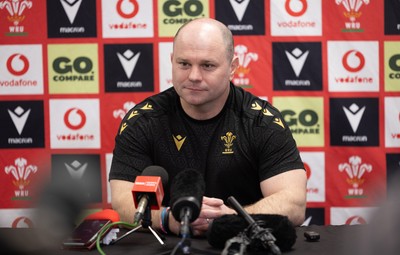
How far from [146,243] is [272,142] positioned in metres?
0.75

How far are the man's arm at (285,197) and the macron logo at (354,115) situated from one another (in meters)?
1.13

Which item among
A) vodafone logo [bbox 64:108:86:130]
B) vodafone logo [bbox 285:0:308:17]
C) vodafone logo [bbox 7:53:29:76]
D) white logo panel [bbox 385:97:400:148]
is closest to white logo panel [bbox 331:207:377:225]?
white logo panel [bbox 385:97:400:148]

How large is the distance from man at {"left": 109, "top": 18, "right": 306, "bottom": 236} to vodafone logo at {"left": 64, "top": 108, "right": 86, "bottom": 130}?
0.98m

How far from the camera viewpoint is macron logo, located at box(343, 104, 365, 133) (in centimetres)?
304

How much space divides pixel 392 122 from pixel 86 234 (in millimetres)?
2087

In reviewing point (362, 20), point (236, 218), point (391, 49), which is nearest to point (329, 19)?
point (362, 20)

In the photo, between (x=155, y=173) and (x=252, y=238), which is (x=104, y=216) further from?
(x=252, y=238)

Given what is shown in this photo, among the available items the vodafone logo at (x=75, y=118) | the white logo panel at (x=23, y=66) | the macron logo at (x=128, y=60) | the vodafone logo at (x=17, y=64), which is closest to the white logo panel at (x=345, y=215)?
the macron logo at (x=128, y=60)

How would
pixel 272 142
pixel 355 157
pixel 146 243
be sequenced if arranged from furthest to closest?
pixel 355 157, pixel 272 142, pixel 146 243

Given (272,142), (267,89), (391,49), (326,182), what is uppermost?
(391,49)

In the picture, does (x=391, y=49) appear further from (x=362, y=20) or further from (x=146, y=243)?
(x=146, y=243)

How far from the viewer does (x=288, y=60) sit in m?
3.05

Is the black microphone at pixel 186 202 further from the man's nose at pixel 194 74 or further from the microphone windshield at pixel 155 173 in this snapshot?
the man's nose at pixel 194 74

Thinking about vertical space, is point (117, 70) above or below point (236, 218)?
above
